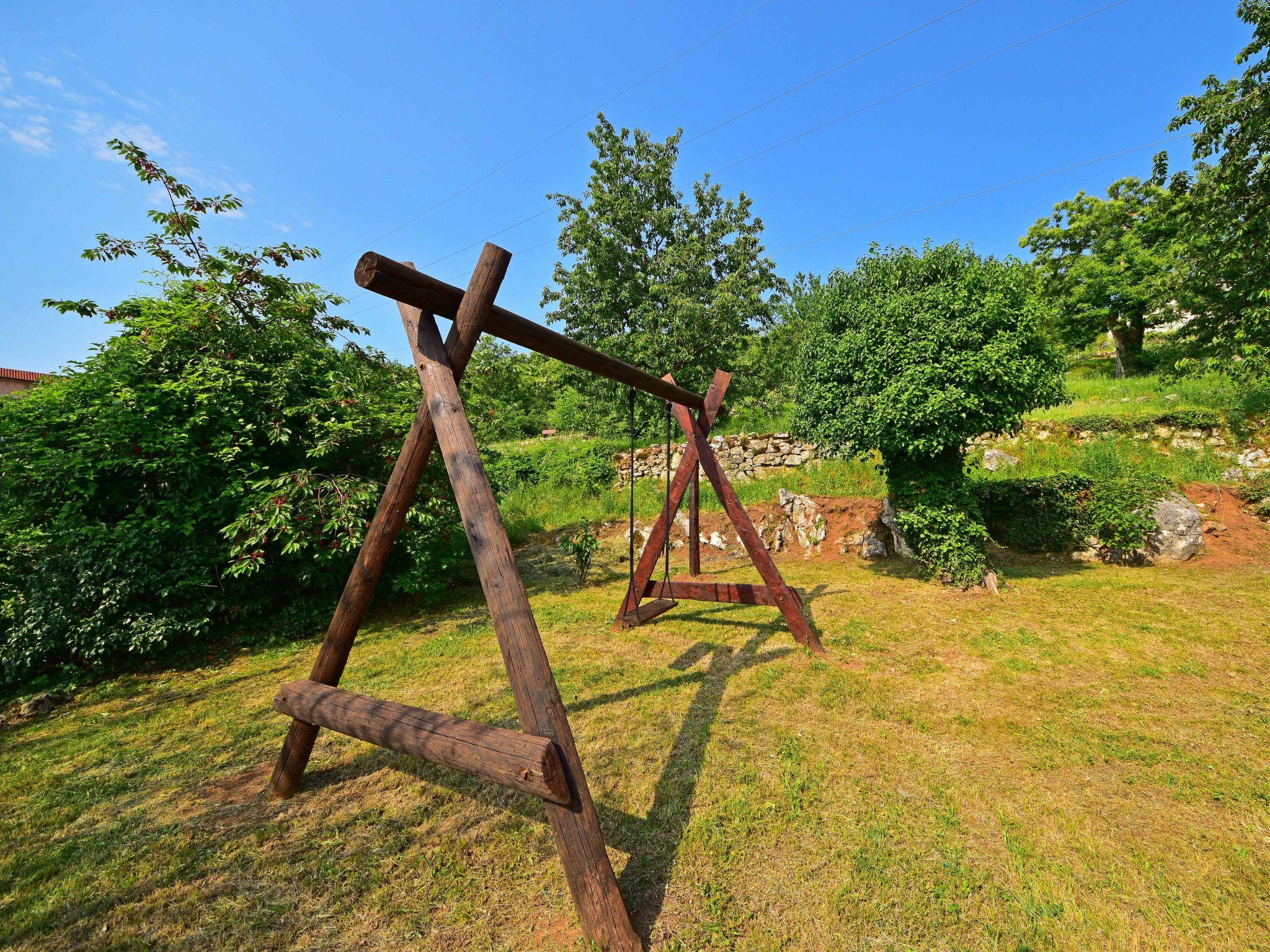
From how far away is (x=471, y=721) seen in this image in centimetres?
224

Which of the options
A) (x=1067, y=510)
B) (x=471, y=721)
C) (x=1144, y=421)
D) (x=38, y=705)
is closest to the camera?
(x=471, y=721)

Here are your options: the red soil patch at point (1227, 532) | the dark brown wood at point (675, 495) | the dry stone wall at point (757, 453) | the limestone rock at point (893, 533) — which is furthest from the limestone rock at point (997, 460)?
the dark brown wood at point (675, 495)

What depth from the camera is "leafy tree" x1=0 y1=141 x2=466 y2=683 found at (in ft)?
15.5

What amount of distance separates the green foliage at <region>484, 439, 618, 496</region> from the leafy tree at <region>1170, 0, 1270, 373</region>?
14456mm

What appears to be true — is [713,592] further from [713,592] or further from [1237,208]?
[1237,208]

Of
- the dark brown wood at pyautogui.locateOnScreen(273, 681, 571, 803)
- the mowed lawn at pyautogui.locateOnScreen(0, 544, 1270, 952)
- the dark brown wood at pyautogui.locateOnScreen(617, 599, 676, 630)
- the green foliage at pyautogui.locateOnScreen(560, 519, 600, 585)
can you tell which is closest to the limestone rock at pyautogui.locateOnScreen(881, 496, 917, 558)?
the mowed lawn at pyautogui.locateOnScreen(0, 544, 1270, 952)

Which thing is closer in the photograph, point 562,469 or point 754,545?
point 754,545

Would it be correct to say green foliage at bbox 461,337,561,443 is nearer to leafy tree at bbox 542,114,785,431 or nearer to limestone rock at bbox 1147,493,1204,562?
leafy tree at bbox 542,114,785,431

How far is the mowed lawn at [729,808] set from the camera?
208cm

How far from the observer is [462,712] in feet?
13.1

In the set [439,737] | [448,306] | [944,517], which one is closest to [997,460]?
[944,517]

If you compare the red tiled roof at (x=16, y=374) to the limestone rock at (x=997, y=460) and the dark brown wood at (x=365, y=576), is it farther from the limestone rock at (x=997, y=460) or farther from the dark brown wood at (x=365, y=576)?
the limestone rock at (x=997, y=460)

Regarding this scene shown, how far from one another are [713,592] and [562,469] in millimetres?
10743

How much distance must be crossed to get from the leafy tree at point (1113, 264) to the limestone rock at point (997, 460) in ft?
43.0
